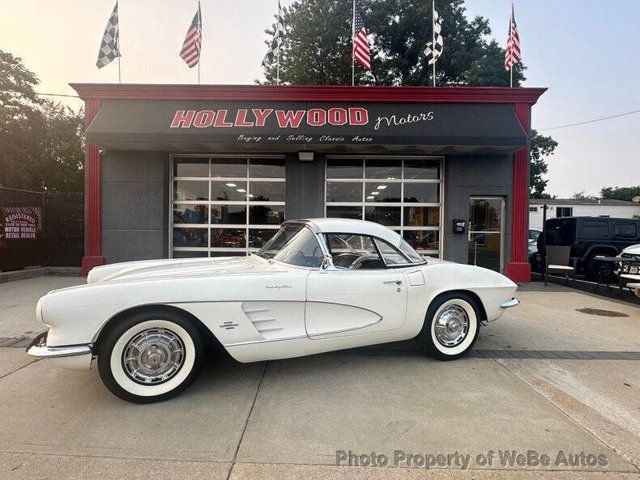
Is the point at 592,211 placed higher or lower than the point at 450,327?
higher

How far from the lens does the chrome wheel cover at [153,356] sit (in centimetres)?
299

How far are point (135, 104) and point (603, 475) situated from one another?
34.5 ft

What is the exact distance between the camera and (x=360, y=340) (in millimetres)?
3570

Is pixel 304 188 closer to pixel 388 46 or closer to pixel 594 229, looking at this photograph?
pixel 594 229

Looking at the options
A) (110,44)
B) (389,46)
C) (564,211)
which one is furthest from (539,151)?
(110,44)

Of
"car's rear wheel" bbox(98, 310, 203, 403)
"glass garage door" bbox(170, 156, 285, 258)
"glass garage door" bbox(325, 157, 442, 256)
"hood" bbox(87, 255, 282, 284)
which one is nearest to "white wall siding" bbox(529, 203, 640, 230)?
Result: "glass garage door" bbox(325, 157, 442, 256)

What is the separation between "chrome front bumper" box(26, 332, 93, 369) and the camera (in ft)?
9.04

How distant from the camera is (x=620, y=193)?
84.7m

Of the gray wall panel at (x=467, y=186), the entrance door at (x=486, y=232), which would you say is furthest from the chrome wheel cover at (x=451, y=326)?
the entrance door at (x=486, y=232)

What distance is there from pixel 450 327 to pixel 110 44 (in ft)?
36.2

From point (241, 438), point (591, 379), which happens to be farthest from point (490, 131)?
point (241, 438)

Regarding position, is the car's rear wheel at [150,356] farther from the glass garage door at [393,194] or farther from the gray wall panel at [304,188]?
the glass garage door at [393,194]

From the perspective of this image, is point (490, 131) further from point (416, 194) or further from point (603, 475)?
point (603, 475)

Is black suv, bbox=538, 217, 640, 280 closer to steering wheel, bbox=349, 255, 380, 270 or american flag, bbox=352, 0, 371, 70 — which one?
american flag, bbox=352, 0, 371, 70
